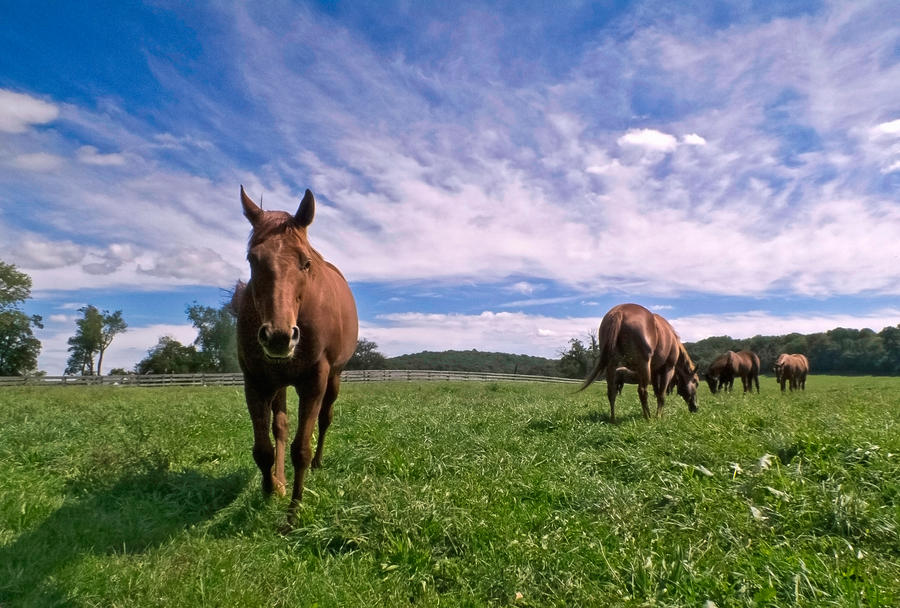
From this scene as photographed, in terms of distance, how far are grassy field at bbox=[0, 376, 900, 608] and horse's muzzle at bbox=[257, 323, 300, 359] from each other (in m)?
1.39

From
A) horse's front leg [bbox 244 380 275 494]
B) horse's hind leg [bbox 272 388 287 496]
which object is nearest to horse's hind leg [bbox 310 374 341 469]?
horse's hind leg [bbox 272 388 287 496]

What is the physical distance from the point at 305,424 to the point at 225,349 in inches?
1904

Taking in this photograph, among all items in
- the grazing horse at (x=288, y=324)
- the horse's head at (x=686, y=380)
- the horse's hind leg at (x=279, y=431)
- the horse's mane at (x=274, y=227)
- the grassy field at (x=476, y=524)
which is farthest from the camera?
the horse's head at (x=686, y=380)

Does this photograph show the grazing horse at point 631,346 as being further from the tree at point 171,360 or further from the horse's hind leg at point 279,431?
the tree at point 171,360

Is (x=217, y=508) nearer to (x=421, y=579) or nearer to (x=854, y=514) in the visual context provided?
(x=421, y=579)

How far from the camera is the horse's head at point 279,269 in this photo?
347 cm

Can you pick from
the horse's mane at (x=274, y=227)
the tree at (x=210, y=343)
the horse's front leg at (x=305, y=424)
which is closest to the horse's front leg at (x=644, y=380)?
the horse's front leg at (x=305, y=424)

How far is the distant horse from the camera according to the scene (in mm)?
26719

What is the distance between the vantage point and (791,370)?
27359mm

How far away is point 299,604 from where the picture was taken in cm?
287

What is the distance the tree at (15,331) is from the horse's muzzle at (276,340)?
5309cm

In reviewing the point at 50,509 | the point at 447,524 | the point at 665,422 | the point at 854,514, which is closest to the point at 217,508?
the point at 50,509

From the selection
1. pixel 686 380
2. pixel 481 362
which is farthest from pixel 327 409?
pixel 481 362

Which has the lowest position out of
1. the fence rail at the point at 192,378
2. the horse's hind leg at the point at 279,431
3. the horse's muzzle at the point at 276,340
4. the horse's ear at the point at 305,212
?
the fence rail at the point at 192,378
